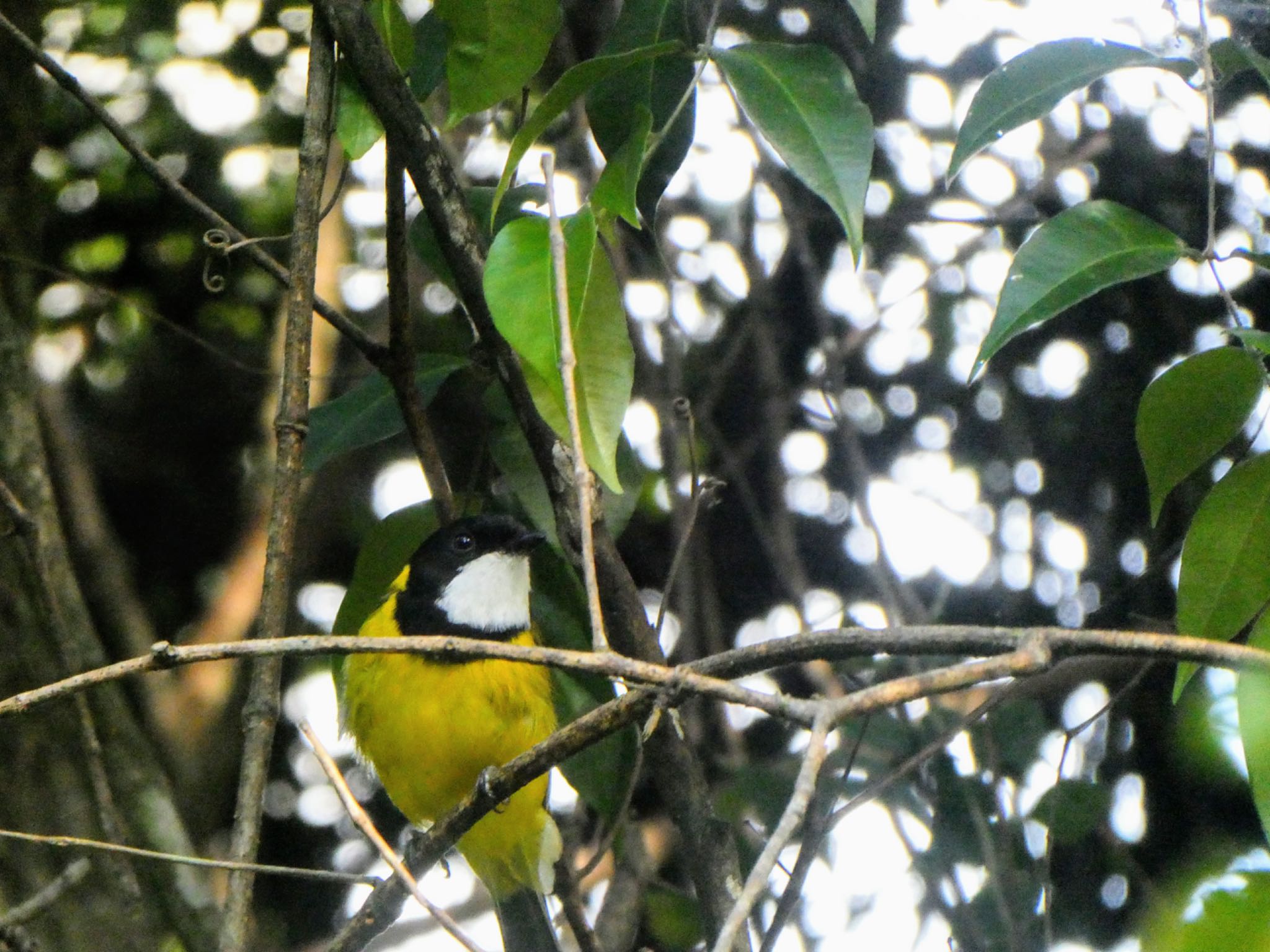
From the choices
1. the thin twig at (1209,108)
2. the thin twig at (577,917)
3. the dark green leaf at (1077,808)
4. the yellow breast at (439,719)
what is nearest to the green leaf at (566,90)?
the thin twig at (1209,108)

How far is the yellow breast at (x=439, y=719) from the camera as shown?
2941mm

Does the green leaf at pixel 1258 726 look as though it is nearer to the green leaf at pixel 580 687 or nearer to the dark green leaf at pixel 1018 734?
the green leaf at pixel 580 687

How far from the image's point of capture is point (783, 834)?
958 mm

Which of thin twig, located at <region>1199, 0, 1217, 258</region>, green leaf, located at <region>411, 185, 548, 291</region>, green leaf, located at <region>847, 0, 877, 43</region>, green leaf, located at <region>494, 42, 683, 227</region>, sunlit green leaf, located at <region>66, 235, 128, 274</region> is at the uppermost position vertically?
sunlit green leaf, located at <region>66, 235, 128, 274</region>

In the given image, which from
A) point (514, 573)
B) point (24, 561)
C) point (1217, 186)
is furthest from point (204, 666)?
point (1217, 186)

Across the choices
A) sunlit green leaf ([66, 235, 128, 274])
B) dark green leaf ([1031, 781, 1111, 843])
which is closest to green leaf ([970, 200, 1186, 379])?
dark green leaf ([1031, 781, 1111, 843])

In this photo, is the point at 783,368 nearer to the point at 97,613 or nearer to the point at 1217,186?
the point at 1217,186

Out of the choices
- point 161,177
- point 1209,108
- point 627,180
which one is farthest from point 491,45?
point 1209,108

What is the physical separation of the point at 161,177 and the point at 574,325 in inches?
46.3

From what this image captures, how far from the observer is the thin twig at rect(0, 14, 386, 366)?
2326 mm

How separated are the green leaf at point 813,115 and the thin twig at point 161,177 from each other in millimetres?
863

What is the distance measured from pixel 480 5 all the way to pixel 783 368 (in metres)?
2.19

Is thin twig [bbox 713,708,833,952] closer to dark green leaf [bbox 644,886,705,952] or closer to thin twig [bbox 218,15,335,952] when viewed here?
thin twig [bbox 218,15,335,952]

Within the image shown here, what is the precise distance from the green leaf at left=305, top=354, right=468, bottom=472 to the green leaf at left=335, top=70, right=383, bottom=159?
1.68 feet
